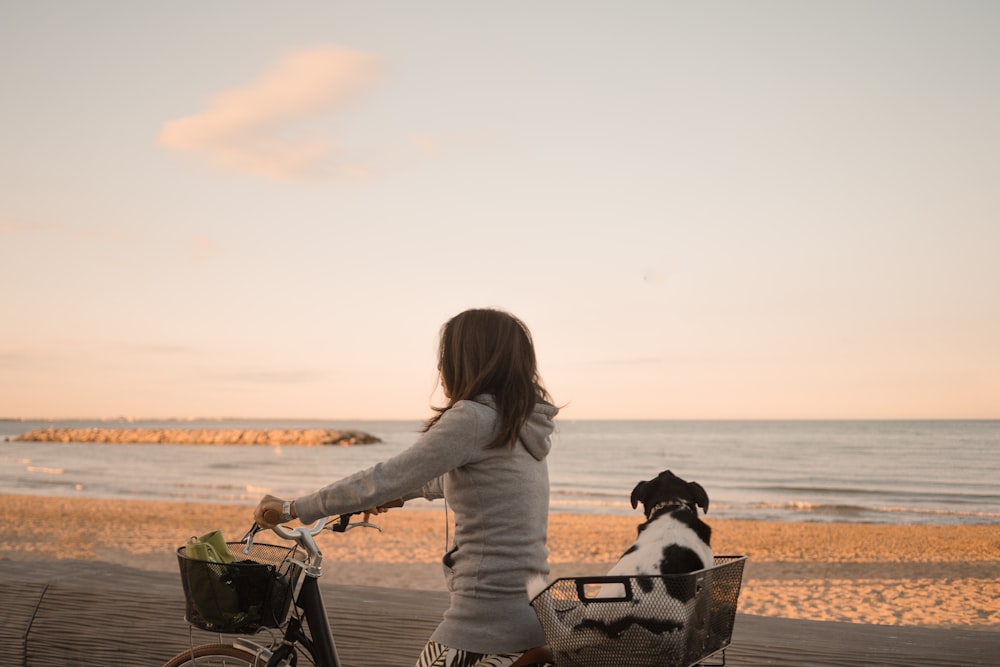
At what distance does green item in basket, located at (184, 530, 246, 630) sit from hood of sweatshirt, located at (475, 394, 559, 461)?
2.78ft

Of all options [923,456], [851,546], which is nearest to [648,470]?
[923,456]

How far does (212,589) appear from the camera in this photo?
2.19m

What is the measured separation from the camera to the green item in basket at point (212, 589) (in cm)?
219

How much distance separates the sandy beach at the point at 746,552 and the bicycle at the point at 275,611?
279 inches

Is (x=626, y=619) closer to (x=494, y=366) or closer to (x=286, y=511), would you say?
(x=494, y=366)

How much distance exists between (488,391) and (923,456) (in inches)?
1933

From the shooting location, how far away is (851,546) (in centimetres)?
1545

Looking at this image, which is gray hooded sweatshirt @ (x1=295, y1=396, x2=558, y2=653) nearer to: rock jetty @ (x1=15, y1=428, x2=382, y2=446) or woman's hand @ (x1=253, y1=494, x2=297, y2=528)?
woman's hand @ (x1=253, y1=494, x2=297, y2=528)

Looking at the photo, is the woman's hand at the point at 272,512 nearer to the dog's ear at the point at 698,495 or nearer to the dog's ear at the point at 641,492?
the dog's ear at the point at 641,492

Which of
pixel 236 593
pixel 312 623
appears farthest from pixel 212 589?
pixel 312 623

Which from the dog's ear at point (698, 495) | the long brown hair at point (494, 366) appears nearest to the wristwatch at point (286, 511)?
the long brown hair at point (494, 366)

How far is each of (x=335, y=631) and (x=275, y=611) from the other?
58.8 inches

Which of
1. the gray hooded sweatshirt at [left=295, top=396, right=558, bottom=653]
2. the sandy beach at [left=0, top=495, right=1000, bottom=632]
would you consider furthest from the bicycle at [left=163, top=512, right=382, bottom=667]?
the sandy beach at [left=0, top=495, right=1000, bottom=632]

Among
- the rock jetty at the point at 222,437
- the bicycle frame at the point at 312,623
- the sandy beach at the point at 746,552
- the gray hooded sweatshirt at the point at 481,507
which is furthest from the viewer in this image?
the rock jetty at the point at 222,437
